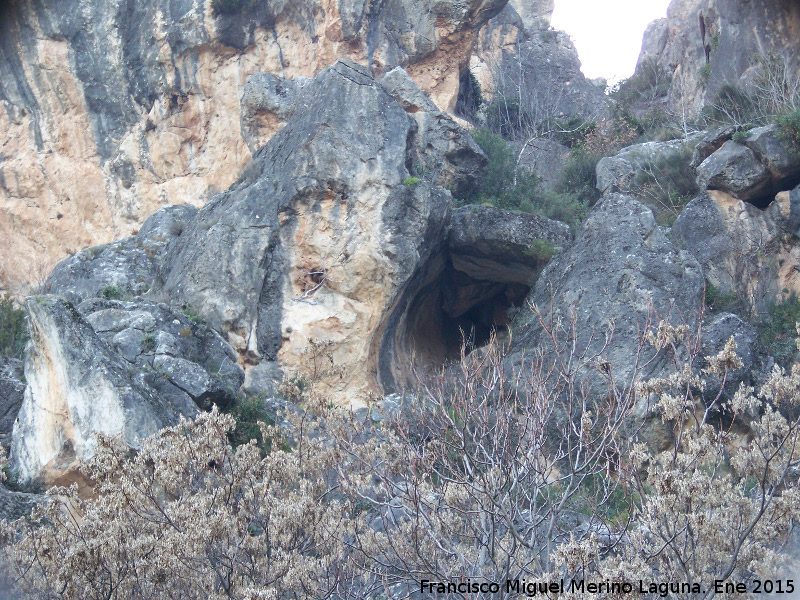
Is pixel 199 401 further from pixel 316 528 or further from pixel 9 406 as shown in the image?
pixel 316 528

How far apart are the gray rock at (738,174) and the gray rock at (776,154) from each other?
13 centimetres

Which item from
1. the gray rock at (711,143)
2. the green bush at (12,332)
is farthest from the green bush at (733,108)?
the green bush at (12,332)

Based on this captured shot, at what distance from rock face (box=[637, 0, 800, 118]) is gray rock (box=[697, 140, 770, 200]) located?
357 centimetres

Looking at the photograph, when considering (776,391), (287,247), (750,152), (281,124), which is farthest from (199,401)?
(750,152)

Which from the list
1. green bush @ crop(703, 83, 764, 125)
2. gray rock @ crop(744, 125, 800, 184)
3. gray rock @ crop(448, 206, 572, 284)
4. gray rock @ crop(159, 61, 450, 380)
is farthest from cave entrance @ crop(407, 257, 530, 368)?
green bush @ crop(703, 83, 764, 125)

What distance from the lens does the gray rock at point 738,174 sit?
14.3 meters

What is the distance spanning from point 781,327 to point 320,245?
7.54 m

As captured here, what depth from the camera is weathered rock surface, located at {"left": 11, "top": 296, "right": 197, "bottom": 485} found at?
29.7ft

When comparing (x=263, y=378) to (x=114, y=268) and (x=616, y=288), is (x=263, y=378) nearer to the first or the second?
(x=114, y=268)

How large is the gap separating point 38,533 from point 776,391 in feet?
19.7

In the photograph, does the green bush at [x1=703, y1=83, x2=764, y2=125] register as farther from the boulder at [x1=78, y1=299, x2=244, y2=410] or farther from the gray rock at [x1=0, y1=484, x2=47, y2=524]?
the gray rock at [x1=0, y1=484, x2=47, y2=524]

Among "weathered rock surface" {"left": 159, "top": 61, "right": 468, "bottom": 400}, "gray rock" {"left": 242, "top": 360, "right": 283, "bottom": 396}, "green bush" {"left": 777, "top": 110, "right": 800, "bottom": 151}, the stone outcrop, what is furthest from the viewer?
the stone outcrop

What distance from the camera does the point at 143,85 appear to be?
20.9 meters

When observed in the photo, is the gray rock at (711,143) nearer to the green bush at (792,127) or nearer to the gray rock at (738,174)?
the gray rock at (738,174)
